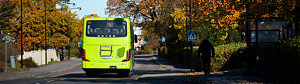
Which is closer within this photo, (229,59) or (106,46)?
(106,46)

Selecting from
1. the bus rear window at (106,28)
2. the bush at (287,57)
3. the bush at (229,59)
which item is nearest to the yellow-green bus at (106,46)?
the bus rear window at (106,28)

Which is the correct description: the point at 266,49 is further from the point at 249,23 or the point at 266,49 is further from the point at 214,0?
the point at 214,0

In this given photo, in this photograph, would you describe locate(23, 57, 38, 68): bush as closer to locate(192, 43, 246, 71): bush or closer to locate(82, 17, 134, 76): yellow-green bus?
locate(82, 17, 134, 76): yellow-green bus

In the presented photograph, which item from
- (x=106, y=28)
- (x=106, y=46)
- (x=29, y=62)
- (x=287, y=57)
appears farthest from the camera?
(x=29, y=62)

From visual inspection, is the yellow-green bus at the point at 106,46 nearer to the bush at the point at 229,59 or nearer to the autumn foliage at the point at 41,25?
the bush at the point at 229,59

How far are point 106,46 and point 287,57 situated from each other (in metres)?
8.42

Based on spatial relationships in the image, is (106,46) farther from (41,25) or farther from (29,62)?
(41,25)

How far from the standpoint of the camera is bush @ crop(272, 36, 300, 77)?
10.8m

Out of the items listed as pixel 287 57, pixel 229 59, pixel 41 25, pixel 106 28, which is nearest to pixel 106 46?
pixel 106 28

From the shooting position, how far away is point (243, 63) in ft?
68.8

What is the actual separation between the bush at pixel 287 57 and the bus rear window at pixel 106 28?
23.9 ft

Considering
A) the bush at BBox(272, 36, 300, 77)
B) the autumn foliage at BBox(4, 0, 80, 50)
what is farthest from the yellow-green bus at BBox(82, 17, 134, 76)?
the autumn foliage at BBox(4, 0, 80, 50)

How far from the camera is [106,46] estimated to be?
1739 cm

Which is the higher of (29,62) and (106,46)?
(106,46)
